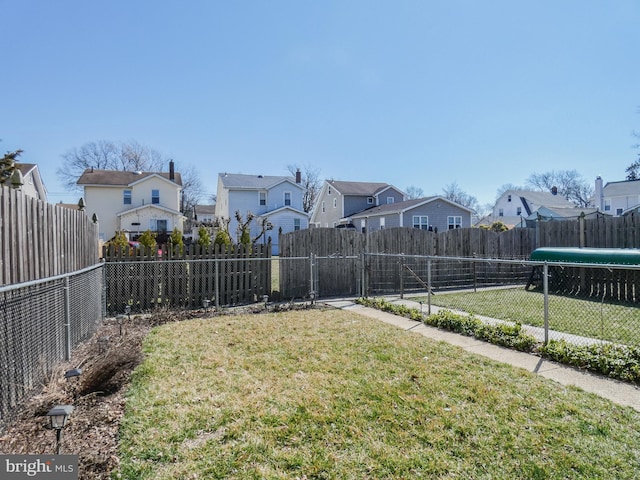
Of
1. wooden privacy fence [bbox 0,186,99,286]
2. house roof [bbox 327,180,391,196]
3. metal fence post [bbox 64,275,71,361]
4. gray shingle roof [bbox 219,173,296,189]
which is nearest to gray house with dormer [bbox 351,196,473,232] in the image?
house roof [bbox 327,180,391,196]

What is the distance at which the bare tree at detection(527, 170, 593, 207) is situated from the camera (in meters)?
60.1

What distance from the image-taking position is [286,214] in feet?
107

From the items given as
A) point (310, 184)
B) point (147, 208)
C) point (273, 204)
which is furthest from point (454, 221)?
point (310, 184)

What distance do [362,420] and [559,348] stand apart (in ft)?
11.2

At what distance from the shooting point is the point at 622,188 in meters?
36.7

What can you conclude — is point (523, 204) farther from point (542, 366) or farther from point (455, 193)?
point (542, 366)

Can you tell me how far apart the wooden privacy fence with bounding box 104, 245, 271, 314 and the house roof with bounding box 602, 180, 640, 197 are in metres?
41.7

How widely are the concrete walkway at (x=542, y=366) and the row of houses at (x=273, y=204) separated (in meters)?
20.7

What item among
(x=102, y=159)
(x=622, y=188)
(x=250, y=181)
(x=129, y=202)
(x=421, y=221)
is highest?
(x=102, y=159)

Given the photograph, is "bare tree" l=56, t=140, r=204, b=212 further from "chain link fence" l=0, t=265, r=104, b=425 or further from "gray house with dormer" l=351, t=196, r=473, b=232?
"chain link fence" l=0, t=265, r=104, b=425

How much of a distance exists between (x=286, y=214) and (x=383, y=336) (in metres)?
27.0

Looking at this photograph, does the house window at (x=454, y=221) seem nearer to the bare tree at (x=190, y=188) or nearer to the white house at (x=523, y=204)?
the white house at (x=523, y=204)

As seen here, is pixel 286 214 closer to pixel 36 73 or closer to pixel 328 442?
pixel 36 73

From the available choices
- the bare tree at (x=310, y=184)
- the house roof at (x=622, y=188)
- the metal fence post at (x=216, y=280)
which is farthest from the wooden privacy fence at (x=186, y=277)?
the bare tree at (x=310, y=184)
